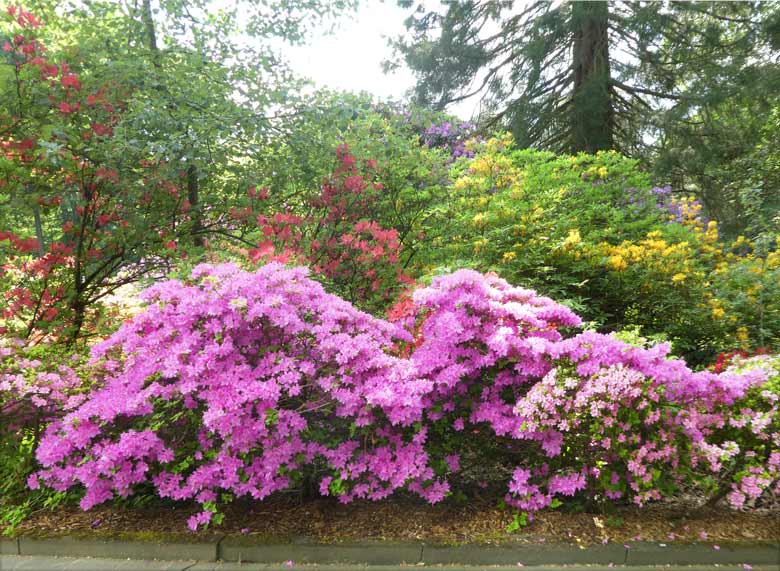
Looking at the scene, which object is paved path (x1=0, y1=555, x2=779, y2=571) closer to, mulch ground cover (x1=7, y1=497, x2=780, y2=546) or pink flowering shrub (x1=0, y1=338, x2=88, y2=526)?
mulch ground cover (x1=7, y1=497, x2=780, y2=546)

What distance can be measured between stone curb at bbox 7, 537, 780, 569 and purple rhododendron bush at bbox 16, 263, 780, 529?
0.20 m

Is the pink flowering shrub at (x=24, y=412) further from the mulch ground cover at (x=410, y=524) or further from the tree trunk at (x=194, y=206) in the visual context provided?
the tree trunk at (x=194, y=206)

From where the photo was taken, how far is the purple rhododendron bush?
8.25ft

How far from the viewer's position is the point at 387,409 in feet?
8.47

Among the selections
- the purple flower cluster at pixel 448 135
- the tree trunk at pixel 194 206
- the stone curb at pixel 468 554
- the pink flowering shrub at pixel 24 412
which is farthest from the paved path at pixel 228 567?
the purple flower cluster at pixel 448 135

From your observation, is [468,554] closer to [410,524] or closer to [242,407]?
[410,524]

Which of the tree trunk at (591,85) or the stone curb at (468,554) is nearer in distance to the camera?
the stone curb at (468,554)

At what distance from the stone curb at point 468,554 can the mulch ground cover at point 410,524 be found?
0.17 ft

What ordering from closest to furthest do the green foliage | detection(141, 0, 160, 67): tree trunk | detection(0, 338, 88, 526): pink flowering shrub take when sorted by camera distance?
detection(0, 338, 88, 526): pink flowering shrub → the green foliage → detection(141, 0, 160, 67): tree trunk

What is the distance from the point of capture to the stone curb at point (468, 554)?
248 cm

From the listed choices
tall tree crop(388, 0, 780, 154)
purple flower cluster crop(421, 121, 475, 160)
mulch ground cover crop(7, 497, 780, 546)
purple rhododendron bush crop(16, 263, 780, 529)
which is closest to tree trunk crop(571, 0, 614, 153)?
tall tree crop(388, 0, 780, 154)

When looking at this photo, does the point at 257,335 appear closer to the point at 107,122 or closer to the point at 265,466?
the point at 265,466

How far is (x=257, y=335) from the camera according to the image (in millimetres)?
2713

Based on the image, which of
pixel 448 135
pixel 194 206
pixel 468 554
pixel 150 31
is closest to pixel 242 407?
pixel 468 554
